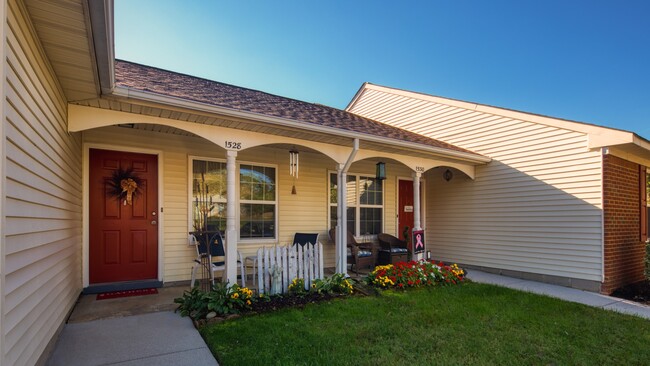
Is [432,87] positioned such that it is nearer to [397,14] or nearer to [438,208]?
[397,14]

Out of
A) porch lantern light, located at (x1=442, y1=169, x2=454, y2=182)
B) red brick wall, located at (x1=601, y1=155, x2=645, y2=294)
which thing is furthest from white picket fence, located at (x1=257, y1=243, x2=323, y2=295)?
red brick wall, located at (x1=601, y1=155, x2=645, y2=294)

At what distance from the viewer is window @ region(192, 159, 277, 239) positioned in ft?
18.9

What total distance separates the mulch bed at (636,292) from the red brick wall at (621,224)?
10 cm

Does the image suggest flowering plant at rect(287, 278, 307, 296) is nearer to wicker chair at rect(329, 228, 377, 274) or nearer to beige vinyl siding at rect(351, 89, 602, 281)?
wicker chair at rect(329, 228, 377, 274)

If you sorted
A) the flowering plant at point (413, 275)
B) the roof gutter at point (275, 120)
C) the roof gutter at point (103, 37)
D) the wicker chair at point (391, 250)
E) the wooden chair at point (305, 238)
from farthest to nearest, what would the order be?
the wicker chair at point (391, 250), the wooden chair at point (305, 238), the flowering plant at point (413, 275), the roof gutter at point (275, 120), the roof gutter at point (103, 37)

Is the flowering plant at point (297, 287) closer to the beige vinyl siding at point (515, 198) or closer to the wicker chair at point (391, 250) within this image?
the wicker chair at point (391, 250)

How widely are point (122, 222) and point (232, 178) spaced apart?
193 cm

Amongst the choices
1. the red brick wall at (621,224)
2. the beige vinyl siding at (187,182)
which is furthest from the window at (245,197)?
the red brick wall at (621,224)

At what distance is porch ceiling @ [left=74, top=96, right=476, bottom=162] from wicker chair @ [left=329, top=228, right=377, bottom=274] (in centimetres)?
183

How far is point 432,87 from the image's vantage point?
64.6 feet

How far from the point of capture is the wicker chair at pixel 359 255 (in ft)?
21.5

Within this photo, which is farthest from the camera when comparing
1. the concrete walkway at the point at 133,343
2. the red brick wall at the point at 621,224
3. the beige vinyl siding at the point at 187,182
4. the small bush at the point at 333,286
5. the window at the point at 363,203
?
the window at the point at 363,203

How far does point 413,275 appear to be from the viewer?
18.6 ft

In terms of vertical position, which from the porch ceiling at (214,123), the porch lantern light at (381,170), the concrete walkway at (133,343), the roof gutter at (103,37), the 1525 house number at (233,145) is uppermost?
the roof gutter at (103,37)
